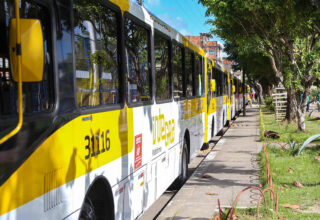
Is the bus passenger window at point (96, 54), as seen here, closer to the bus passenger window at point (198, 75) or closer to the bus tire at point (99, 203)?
the bus tire at point (99, 203)

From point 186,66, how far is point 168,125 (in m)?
2.56

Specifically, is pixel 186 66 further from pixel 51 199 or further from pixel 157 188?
pixel 51 199

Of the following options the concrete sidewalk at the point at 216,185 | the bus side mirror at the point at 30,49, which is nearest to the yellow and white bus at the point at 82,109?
the bus side mirror at the point at 30,49

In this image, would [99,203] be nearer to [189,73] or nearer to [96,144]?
[96,144]

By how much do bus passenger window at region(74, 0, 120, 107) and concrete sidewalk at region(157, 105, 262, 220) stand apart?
94.4 inches

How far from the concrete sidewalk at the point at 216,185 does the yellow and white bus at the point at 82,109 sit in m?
0.48

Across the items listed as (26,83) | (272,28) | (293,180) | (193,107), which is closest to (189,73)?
(193,107)

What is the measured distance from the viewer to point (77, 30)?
4.26 meters

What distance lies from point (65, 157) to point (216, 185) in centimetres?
613

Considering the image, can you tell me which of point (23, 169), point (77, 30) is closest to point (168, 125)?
point (77, 30)

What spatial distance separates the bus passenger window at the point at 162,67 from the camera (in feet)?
24.5

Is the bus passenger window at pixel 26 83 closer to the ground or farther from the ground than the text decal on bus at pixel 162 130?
farther from the ground

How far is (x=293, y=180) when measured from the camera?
9500mm

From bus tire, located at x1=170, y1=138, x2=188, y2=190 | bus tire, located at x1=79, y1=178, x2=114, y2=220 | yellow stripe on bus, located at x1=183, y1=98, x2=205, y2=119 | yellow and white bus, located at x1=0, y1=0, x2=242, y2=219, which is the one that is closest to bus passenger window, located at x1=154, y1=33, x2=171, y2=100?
yellow and white bus, located at x1=0, y1=0, x2=242, y2=219
